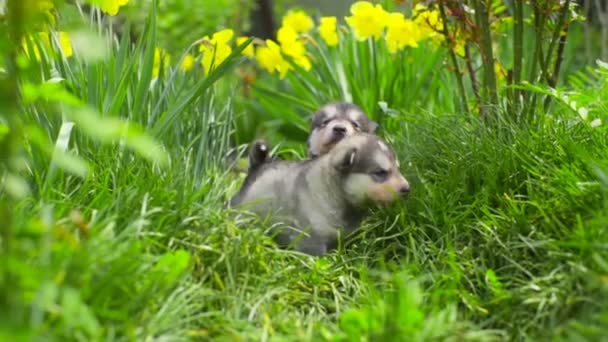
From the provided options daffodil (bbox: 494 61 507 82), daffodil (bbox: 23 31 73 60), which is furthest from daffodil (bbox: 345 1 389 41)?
daffodil (bbox: 23 31 73 60)

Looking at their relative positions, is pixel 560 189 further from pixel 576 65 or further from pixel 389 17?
pixel 576 65

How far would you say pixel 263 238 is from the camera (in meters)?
3.32

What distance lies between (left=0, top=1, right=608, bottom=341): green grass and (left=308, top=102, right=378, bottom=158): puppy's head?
0.20m

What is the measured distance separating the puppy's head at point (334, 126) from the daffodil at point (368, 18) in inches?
19.9

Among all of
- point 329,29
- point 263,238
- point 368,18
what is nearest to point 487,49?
point 368,18

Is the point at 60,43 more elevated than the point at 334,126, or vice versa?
the point at 60,43

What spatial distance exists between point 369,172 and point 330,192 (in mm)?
178

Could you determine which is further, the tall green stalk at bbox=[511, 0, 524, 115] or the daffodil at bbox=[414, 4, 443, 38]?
the daffodil at bbox=[414, 4, 443, 38]

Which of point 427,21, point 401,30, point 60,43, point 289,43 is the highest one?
point 60,43

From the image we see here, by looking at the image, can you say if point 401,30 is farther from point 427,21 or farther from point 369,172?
point 369,172

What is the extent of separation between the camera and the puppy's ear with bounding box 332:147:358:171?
3.70 metres

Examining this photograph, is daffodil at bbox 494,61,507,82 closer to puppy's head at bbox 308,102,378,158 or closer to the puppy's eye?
puppy's head at bbox 308,102,378,158

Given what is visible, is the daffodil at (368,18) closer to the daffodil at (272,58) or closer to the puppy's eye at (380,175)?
the daffodil at (272,58)

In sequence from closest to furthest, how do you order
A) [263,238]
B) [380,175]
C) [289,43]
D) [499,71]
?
[263,238] → [380,175] → [499,71] → [289,43]
